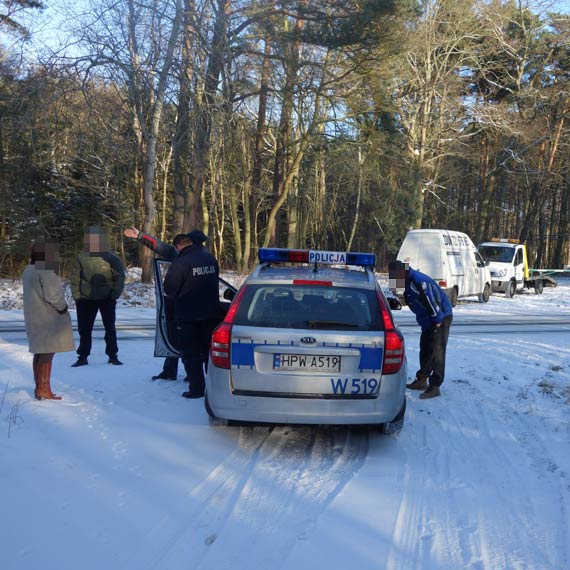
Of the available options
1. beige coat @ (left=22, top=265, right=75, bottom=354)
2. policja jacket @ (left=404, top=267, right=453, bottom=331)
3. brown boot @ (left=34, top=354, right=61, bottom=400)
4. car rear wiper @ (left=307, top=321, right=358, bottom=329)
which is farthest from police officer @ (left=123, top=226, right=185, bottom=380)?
policja jacket @ (left=404, top=267, right=453, bottom=331)

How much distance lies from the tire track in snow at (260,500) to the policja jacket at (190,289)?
58.1 inches

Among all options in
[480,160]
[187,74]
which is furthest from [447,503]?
[480,160]

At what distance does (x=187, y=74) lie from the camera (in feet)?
56.9

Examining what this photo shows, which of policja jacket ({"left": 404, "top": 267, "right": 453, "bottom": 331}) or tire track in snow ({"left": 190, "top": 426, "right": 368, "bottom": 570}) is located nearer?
tire track in snow ({"left": 190, "top": 426, "right": 368, "bottom": 570})

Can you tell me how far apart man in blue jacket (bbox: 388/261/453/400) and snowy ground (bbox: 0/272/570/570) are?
0.34 metres

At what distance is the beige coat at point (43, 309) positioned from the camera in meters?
6.20

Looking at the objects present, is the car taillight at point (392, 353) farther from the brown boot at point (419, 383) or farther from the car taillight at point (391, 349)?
the brown boot at point (419, 383)

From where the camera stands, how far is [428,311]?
714 cm

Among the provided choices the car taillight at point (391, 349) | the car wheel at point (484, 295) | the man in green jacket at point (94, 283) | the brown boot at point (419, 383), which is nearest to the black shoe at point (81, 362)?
the man in green jacket at point (94, 283)

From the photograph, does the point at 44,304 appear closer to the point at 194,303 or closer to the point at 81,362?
the point at 194,303

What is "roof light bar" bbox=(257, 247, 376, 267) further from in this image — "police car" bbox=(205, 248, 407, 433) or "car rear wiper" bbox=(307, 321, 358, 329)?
"car rear wiper" bbox=(307, 321, 358, 329)

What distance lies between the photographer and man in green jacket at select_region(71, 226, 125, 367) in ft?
26.6

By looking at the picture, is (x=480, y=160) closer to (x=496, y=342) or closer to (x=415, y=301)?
(x=496, y=342)

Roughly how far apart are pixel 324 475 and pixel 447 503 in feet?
3.09
